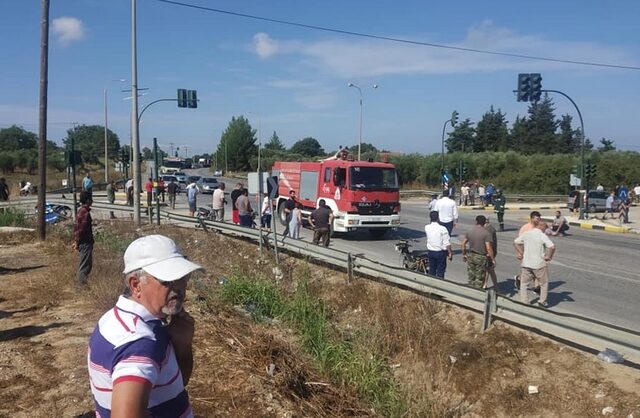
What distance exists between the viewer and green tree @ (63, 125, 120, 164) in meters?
106

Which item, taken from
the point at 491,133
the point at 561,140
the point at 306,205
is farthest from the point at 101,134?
the point at 306,205

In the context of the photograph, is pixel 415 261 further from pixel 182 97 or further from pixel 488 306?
pixel 182 97

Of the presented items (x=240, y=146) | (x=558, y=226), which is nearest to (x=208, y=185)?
(x=558, y=226)

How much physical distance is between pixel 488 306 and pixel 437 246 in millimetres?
3084

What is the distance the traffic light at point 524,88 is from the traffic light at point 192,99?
17076 mm

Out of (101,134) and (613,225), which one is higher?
(101,134)

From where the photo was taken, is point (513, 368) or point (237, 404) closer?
point (237, 404)

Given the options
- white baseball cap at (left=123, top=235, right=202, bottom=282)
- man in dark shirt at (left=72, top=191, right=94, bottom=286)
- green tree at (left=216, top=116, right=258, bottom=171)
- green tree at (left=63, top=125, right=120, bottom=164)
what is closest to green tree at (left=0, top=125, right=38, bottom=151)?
green tree at (left=63, top=125, right=120, bottom=164)

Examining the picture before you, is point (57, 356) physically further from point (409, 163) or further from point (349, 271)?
point (409, 163)

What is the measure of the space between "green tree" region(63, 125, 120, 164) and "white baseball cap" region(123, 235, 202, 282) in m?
102

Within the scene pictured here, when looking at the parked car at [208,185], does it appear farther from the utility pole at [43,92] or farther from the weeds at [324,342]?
the weeds at [324,342]

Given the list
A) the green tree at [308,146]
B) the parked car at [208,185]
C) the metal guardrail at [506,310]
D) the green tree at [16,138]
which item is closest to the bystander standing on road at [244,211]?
the metal guardrail at [506,310]

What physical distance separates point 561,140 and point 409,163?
47289 mm

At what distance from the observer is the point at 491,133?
109m
